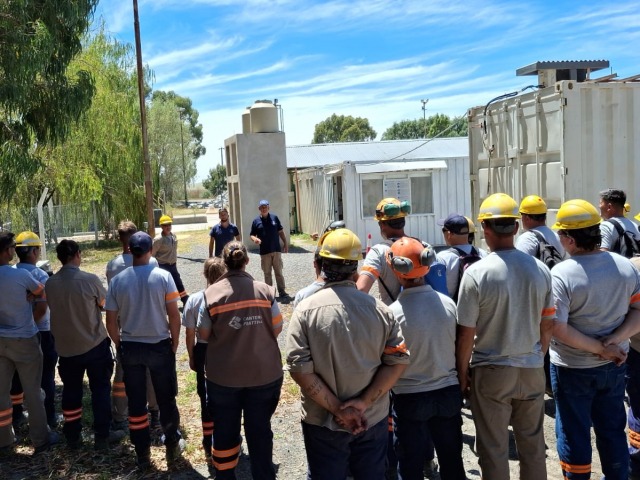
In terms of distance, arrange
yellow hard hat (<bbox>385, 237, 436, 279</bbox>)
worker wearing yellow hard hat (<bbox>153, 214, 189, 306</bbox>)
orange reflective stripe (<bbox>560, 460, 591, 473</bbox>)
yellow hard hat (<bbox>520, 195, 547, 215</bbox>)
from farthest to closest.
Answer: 1. worker wearing yellow hard hat (<bbox>153, 214, 189, 306</bbox>)
2. yellow hard hat (<bbox>520, 195, 547, 215</bbox>)
3. orange reflective stripe (<bbox>560, 460, 591, 473</bbox>)
4. yellow hard hat (<bbox>385, 237, 436, 279</bbox>)

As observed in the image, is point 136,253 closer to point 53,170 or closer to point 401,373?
point 401,373

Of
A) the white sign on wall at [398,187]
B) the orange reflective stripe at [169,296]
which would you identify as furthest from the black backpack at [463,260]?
the white sign on wall at [398,187]

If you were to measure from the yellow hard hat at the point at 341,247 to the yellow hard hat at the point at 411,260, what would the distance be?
263mm

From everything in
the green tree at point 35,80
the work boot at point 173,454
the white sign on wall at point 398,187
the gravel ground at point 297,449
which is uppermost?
the green tree at point 35,80

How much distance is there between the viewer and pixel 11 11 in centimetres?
567

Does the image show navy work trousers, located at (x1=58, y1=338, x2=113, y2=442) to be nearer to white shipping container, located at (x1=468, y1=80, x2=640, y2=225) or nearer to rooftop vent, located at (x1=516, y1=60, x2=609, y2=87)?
white shipping container, located at (x1=468, y1=80, x2=640, y2=225)

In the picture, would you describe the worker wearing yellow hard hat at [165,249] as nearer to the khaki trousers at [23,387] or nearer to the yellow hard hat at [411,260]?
the khaki trousers at [23,387]

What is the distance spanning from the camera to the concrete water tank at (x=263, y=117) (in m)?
20.8

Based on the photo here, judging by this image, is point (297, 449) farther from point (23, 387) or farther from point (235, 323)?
point (23, 387)

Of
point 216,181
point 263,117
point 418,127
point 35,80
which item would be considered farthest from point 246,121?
point 216,181

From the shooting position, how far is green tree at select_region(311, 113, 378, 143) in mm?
78875

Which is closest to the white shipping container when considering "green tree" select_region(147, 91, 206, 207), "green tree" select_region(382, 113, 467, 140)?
"green tree" select_region(147, 91, 206, 207)

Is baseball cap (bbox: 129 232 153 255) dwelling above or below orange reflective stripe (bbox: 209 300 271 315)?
above

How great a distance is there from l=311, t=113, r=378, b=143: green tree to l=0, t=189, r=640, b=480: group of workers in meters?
75.2
